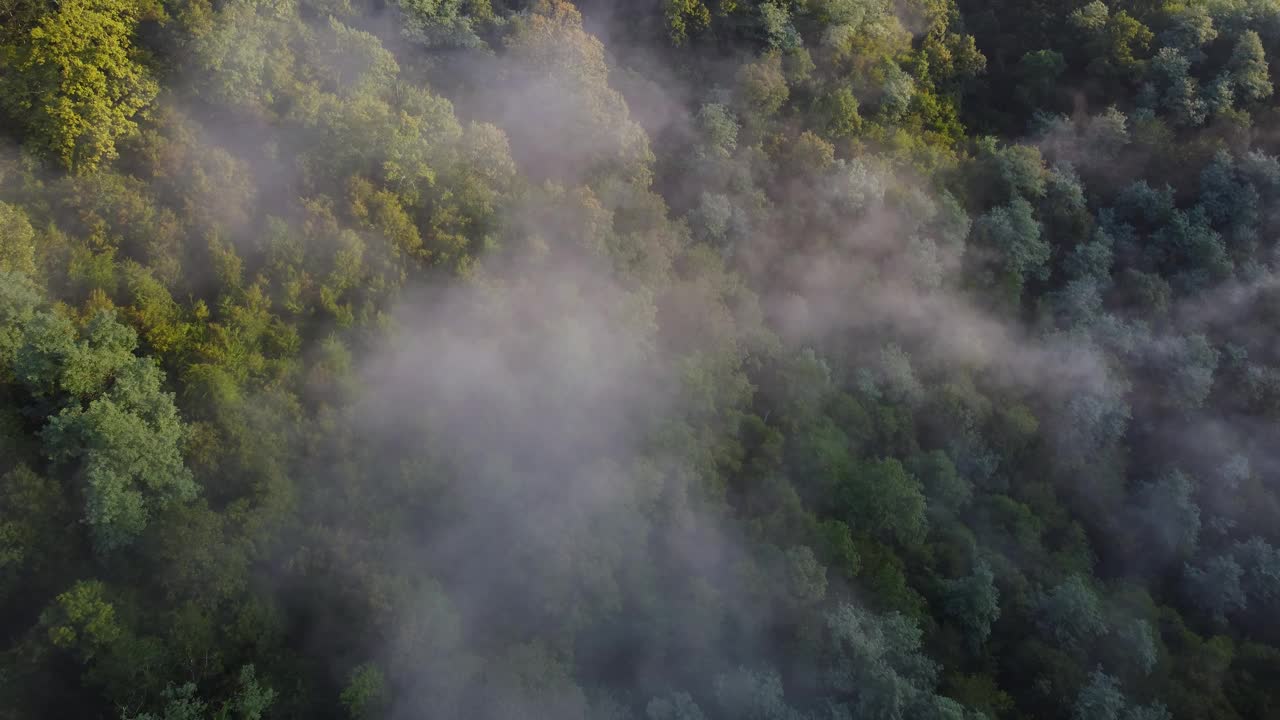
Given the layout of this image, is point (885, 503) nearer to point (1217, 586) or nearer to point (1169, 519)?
point (1169, 519)

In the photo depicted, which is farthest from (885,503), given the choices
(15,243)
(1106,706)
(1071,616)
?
(15,243)

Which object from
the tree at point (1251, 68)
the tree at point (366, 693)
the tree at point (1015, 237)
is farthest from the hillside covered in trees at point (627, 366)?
the tree at point (1251, 68)

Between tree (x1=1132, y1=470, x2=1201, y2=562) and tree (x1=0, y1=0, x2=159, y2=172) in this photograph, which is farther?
tree (x1=1132, y1=470, x2=1201, y2=562)

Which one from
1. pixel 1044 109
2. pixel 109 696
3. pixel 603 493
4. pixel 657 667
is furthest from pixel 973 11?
pixel 109 696

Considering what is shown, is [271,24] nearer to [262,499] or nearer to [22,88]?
[22,88]

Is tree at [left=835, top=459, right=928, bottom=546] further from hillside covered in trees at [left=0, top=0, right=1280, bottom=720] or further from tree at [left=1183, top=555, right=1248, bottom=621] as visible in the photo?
tree at [left=1183, top=555, right=1248, bottom=621]

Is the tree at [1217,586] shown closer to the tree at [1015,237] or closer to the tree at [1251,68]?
the tree at [1015,237]

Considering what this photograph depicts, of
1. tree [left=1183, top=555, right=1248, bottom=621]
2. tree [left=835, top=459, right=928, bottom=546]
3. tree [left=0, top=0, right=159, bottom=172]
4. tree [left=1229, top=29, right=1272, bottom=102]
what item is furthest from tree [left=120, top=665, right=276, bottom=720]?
tree [left=1229, top=29, right=1272, bottom=102]
